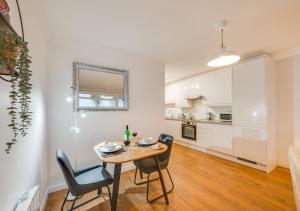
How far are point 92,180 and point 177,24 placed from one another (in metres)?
2.25

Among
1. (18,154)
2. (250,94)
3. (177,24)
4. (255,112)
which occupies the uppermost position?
(177,24)

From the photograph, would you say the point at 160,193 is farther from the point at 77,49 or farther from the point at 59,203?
the point at 77,49

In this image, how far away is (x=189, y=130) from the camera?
4.34m

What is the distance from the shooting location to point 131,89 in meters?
2.91

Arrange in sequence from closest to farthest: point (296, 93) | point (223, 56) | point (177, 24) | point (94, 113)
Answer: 1. point (223, 56)
2. point (177, 24)
3. point (94, 113)
4. point (296, 93)

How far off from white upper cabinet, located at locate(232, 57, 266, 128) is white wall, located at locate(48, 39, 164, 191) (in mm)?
1710

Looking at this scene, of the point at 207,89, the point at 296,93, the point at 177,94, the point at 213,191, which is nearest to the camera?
the point at 213,191

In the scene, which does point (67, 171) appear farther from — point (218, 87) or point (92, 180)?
point (218, 87)

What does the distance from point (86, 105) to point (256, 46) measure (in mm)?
3285

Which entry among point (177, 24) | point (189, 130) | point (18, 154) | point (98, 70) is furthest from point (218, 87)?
point (18, 154)

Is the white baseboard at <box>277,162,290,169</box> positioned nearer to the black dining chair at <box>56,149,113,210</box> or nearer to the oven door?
the oven door

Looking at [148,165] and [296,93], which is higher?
[296,93]

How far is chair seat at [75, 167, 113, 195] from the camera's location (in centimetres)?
146

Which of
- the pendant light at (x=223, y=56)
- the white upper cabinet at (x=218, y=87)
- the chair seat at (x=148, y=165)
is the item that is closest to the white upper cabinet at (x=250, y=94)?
the white upper cabinet at (x=218, y=87)
